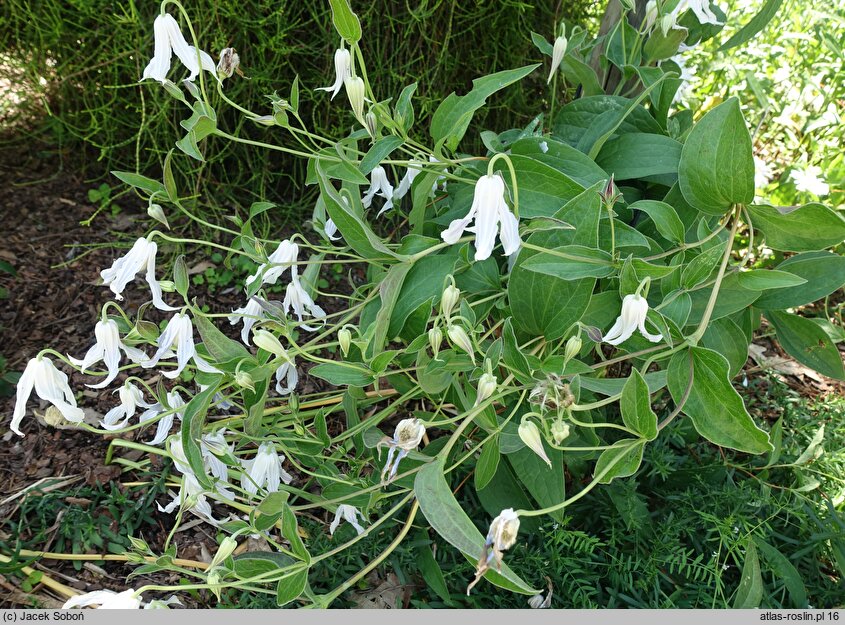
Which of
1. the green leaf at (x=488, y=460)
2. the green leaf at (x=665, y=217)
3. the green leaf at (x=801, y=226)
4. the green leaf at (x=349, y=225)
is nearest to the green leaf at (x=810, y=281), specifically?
the green leaf at (x=801, y=226)

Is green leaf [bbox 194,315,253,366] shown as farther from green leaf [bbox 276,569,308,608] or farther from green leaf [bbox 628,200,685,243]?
green leaf [bbox 628,200,685,243]

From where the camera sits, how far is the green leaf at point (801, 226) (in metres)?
0.79

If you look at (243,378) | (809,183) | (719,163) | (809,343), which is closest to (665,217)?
(719,163)

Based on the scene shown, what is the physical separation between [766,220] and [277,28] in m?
1.22

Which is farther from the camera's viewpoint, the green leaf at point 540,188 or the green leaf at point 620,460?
the green leaf at point 540,188

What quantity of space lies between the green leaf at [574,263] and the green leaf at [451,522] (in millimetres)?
234

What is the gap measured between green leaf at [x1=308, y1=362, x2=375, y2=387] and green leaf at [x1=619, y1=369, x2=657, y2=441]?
0.28 meters

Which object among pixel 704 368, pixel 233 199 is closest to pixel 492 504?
pixel 704 368

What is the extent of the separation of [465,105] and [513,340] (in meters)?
0.28

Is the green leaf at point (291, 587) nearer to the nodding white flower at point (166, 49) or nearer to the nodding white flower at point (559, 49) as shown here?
the nodding white flower at point (166, 49)

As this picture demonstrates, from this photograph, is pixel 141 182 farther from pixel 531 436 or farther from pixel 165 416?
pixel 531 436

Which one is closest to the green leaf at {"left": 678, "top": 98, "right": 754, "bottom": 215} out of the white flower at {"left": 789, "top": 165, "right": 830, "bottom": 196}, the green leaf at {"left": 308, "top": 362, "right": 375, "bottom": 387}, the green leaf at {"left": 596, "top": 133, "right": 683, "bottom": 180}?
the green leaf at {"left": 596, "top": 133, "right": 683, "bottom": 180}

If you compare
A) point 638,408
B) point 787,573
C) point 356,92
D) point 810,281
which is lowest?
point 787,573

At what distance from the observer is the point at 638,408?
72 cm
